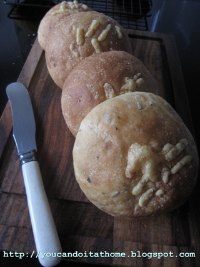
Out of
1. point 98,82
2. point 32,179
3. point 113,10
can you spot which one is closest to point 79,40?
point 98,82

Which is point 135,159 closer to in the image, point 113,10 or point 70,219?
point 70,219

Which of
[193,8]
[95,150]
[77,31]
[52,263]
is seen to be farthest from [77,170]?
[193,8]

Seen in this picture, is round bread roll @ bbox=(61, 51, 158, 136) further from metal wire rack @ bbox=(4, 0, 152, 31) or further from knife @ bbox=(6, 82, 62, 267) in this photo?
metal wire rack @ bbox=(4, 0, 152, 31)

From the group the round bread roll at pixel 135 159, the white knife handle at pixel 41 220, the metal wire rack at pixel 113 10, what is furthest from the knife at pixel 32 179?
the metal wire rack at pixel 113 10

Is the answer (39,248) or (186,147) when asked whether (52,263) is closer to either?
(39,248)

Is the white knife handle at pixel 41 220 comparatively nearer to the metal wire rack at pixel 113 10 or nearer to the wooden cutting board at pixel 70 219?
the wooden cutting board at pixel 70 219

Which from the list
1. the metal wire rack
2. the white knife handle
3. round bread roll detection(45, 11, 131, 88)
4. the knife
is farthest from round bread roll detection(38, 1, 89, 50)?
the white knife handle
